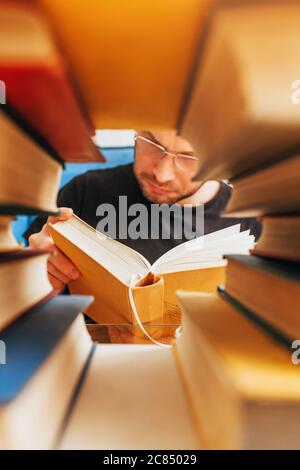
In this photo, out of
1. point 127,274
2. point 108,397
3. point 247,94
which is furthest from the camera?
point 127,274

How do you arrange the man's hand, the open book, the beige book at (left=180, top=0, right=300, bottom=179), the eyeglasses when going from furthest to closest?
the eyeglasses → the man's hand → the open book → the beige book at (left=180, top=0, right=300, bottom=179)

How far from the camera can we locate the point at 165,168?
115 centimetres

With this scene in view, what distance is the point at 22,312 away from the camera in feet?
1.10

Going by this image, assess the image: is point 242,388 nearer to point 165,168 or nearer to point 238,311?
point 238,311

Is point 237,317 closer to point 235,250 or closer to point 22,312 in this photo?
point 22,312

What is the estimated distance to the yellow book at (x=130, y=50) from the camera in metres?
0.20

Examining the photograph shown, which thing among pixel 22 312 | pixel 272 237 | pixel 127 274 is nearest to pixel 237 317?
pixel 272 237

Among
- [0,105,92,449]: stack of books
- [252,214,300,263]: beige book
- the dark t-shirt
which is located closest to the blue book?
[0,105,92,449]: stack of books

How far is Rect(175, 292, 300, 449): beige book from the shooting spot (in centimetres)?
20

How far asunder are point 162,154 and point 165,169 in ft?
0.16

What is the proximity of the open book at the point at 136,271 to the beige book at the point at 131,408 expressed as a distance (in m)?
0.20

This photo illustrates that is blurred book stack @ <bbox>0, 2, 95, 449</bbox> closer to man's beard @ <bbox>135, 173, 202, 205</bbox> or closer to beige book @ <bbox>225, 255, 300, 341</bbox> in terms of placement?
beige book @ <bbox>225, 255, 300, 341</bbox>

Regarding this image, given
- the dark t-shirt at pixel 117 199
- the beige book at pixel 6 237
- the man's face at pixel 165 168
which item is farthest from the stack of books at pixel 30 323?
the dark t-shirt at pixel 117 199
